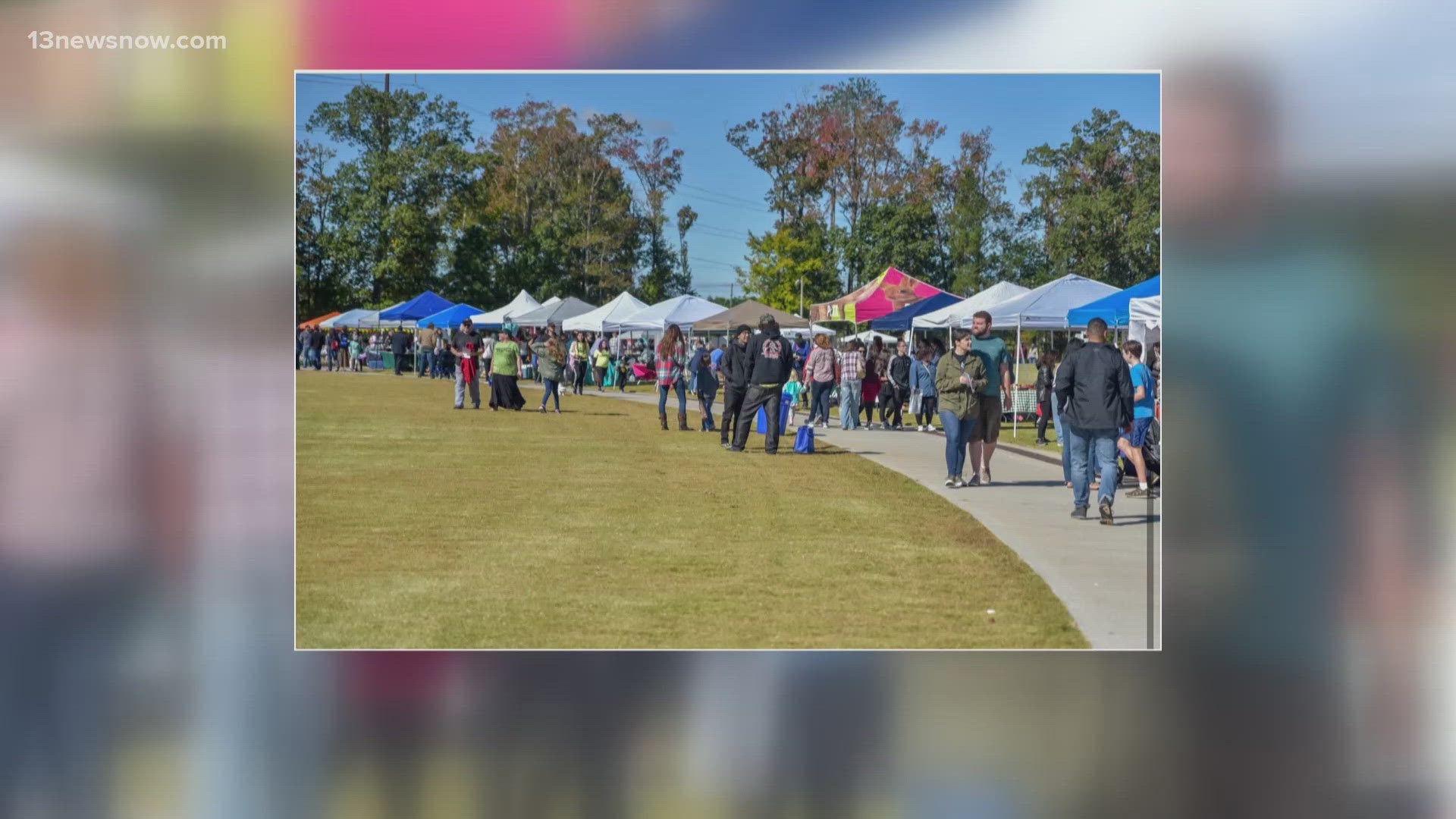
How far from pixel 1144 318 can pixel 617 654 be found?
7.41m

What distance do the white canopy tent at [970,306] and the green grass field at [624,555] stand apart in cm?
288

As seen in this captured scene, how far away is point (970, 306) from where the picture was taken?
18781mm

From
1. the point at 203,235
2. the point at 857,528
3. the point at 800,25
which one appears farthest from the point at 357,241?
the point at 857,528

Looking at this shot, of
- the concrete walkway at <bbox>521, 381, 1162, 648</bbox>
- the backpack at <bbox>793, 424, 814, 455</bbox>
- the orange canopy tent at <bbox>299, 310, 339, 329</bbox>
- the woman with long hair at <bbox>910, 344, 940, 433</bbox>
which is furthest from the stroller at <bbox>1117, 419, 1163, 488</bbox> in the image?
the orange canopy tent at <bbox>299, 310, 339, 329</bbox>

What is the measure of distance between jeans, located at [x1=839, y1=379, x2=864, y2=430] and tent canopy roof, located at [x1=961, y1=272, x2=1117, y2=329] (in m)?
4.73

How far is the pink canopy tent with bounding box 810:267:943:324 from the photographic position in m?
12.2

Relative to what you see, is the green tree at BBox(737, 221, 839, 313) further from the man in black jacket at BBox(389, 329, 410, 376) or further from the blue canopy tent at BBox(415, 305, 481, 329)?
the man in black jacket at BBox(389, 329, 410, 376)

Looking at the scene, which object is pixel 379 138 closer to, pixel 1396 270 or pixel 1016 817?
pixel 1016 817

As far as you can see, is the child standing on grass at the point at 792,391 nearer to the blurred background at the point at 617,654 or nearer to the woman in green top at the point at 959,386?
the woman in green top at the point at 959,386

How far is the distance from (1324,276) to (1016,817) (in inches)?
128

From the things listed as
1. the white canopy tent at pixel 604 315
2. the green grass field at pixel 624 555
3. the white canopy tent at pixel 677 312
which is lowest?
the green grass field at pixel 624 555

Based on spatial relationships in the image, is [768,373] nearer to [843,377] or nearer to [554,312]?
[554,312]

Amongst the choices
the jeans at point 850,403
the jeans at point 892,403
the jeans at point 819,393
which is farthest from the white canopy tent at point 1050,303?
the jeans at point 892,403
